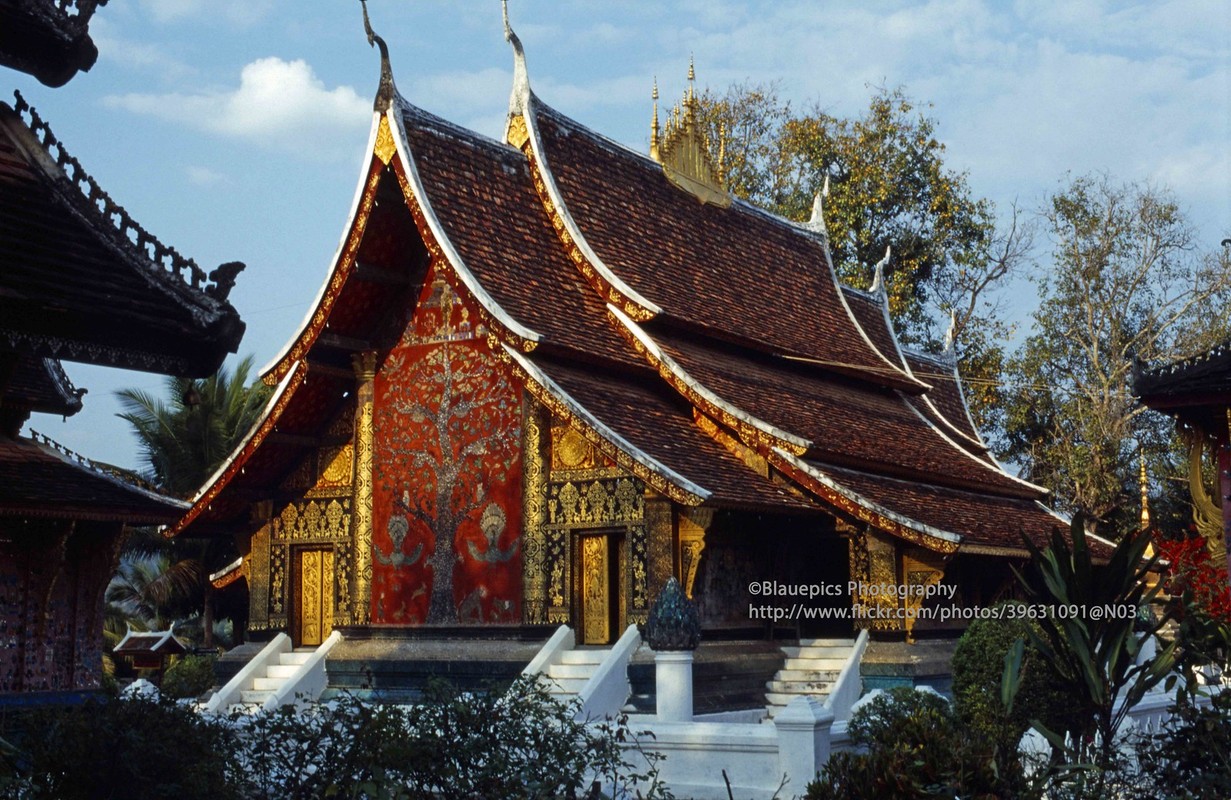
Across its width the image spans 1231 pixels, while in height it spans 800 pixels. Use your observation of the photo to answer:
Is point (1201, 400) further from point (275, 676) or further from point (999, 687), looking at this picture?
point (275, 676)

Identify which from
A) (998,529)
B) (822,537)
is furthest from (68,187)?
(998,529)

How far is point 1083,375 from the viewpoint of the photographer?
3102 cm

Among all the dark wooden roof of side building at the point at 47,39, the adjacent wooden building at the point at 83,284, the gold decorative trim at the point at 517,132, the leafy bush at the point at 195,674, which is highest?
the gold decorative trim at the point at 517,132

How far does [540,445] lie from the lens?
14.9 metres

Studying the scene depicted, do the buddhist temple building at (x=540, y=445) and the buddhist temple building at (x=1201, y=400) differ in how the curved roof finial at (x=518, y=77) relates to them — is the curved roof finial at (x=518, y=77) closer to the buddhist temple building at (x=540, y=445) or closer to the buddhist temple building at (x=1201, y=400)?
the buddhist temple building at (x=540, y=445)

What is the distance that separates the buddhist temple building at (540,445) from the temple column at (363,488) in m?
0.02

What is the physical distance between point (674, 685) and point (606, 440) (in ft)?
8.97

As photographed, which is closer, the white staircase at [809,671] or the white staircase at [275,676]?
the white staircase at [809,671]

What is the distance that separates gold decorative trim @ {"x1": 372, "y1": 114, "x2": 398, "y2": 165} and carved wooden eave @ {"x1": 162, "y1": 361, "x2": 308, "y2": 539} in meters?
2.37

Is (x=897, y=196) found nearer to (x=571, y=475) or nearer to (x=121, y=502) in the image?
(x=571, y=475)

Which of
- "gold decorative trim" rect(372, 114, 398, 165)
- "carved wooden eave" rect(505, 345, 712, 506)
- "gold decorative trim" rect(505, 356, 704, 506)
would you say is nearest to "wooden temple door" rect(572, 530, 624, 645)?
"gold decorative trim" rect(505, 356, 704, 506)

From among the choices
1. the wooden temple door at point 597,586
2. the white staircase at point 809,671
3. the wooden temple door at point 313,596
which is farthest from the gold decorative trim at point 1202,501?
the wooden temple door at point 313,596

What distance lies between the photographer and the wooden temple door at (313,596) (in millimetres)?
16547

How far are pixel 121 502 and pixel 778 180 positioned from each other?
23804 millimetres
